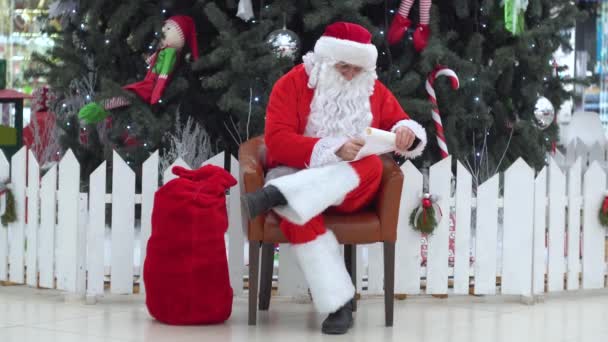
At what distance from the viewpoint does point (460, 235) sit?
4344mm

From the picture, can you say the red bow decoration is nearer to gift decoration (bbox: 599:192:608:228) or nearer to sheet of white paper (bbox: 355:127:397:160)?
sheet of white paper (bbox: 355:127:397:160)

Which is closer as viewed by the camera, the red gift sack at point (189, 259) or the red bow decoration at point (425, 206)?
the red gift sack at point (189, 259)

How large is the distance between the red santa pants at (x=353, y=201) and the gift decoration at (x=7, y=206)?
1509mm

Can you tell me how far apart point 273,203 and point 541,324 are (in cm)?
123

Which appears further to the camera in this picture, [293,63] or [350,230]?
[293,63]

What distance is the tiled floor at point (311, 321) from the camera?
3.60 m

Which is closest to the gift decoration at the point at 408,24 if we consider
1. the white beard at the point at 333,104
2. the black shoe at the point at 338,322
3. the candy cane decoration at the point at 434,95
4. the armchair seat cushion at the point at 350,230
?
the candy cane decoration at the point at 434,95

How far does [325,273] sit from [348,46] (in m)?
0.91

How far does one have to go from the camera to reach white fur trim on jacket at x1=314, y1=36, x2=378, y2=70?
3.86 meters

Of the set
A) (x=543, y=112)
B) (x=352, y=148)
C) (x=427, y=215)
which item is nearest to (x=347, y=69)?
(x=352, y=148)

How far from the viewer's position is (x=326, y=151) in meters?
3.74

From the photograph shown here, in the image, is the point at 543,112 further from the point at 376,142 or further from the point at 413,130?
the point at 376,142

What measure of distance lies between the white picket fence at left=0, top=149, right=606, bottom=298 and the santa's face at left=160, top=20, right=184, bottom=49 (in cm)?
139

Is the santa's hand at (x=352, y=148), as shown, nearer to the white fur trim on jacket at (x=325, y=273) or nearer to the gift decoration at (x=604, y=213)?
the white fur trim on jacket at (x=325, y=273)
